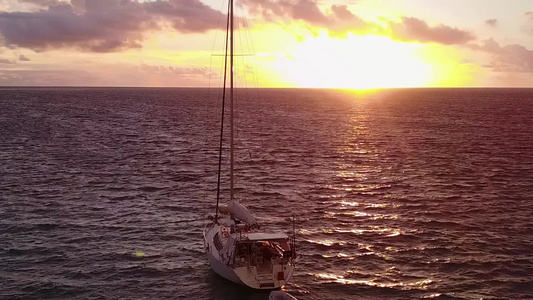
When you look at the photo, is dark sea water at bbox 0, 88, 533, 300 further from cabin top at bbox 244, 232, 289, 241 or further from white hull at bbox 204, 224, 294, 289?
cabin top at bbox 244, 232, 289, 241

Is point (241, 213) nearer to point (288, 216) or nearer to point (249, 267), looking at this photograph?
point (249, 267)

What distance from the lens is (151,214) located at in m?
52.6

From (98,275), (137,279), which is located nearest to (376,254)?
(137,279)

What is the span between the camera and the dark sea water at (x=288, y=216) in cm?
3644

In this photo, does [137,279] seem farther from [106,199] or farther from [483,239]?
[483,239]

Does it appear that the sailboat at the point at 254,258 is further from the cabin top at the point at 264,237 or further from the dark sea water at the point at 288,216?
the dark sea water at the point at 288,216

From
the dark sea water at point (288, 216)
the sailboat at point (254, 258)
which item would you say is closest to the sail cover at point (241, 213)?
the sailboat at point (254, 258)

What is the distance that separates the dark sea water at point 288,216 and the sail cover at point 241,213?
4464mm

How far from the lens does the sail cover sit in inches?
1490

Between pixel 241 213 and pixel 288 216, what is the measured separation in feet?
47.1

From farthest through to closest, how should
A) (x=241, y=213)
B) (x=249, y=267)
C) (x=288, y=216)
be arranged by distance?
1. (x=288, y=216)
2. (x=241, y=213)
3. (x=249, y=267)

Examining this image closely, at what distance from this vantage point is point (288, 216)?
52250mm

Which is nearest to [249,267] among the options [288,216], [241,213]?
[241,213]

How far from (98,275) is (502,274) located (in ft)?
94.7
